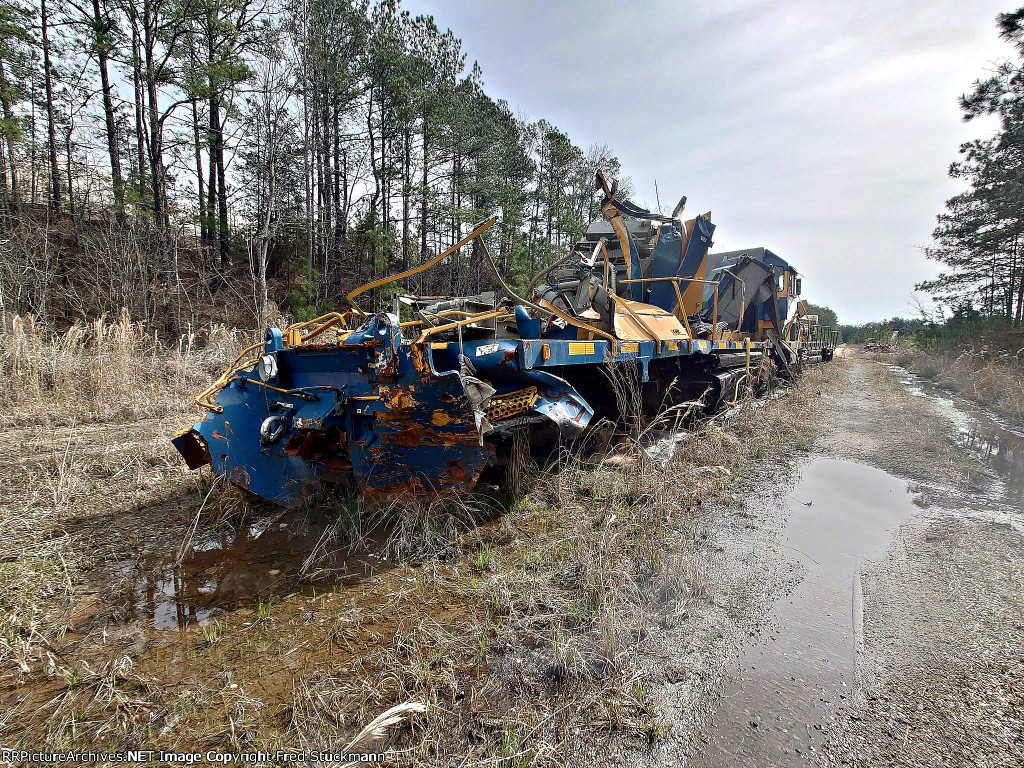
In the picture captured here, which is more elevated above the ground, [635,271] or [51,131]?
[51,131]

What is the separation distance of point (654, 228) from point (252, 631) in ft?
21.3

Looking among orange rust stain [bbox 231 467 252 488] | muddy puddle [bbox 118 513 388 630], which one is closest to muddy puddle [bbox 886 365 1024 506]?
muddy puddle [bbox 118 513 388 630]

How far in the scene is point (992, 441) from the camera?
6320 mm

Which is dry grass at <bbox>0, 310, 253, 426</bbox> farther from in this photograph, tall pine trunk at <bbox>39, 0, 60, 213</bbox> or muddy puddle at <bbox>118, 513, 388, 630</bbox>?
tall pine trunk at <bbox>39, 0, 60, 213</bbox>

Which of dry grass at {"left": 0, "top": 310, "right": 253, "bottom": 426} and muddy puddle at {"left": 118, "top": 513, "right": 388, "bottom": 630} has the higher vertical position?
dry grass at {"left": 0, "top": 310, "right": 253, "bottom": 426}

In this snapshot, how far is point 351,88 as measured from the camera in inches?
738

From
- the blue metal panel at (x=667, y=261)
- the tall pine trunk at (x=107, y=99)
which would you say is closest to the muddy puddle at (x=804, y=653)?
the blue metal panel at (x=667, y=261)

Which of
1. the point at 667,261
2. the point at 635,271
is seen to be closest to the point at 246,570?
the point at 635,271

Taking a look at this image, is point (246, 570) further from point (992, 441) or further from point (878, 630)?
point (992, 441)

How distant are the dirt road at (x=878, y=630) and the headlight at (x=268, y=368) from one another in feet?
10.3

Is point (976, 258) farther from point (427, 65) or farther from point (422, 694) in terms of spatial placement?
point (422, 694)

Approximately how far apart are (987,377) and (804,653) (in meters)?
14.5

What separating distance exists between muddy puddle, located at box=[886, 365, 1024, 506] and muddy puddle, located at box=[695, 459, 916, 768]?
5.44 feet

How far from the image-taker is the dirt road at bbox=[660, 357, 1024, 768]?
159 centimetres
